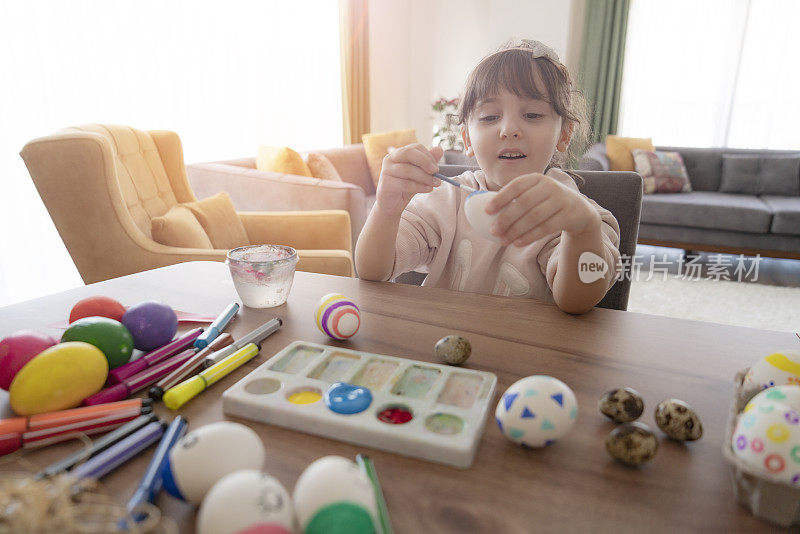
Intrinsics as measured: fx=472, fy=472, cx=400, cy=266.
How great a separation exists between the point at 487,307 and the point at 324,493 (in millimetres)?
460

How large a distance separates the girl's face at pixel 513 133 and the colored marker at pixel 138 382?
0.63m

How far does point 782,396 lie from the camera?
0.35m

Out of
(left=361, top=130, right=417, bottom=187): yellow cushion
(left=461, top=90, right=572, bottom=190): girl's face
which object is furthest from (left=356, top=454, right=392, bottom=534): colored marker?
(left=361, top=130, right=417, bottom=187): yellow cushion

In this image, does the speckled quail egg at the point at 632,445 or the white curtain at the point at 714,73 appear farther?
the white curtain at the point at 714,73

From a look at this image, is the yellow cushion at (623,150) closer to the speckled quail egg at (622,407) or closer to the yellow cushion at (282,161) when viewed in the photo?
the yellow cushion at (282,161)

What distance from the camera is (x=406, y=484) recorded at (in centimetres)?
35

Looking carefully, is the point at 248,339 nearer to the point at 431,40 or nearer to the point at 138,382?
the point at 138,382

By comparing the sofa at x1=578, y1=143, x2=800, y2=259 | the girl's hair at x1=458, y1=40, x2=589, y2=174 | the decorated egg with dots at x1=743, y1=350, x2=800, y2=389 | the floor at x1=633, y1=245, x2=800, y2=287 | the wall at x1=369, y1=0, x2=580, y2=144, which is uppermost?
the wall at x1=369, y1=0, x2=580, y2=144

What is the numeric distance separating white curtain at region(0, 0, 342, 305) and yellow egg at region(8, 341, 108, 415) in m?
2.01

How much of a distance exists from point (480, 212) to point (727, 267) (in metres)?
3.33

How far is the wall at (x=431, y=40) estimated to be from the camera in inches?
179

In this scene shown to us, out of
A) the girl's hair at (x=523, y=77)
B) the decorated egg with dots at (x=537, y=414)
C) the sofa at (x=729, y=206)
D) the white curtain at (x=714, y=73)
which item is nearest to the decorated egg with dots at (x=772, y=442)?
the decorated egg with dots at (x=537, y=414)

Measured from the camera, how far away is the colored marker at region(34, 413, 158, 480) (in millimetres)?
350

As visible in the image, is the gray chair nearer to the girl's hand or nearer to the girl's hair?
the girl's hair
